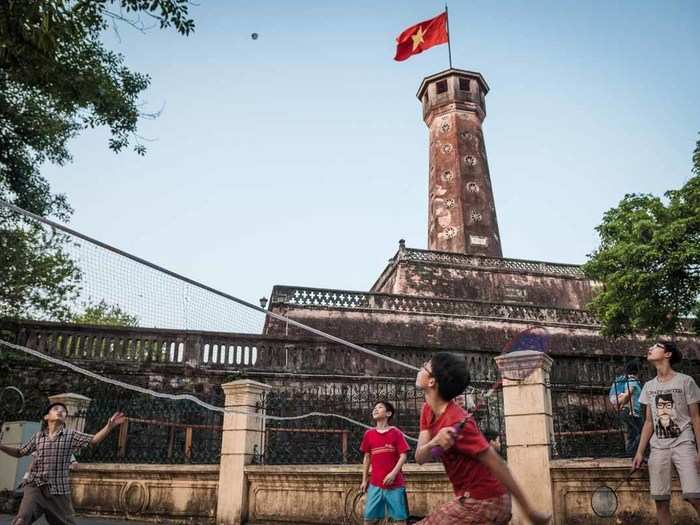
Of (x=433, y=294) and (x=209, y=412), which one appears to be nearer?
(x=209, y=412)

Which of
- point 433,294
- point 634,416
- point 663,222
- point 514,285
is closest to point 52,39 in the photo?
point 634,416

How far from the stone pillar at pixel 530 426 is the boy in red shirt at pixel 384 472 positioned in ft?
7.36

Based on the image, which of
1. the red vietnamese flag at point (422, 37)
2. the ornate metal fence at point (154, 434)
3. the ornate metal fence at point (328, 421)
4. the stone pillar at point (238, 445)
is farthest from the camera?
the red vietnamese flag at point (422, 37)

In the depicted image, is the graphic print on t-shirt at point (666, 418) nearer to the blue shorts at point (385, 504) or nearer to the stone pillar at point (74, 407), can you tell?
the blue shorts at point (385, 504)

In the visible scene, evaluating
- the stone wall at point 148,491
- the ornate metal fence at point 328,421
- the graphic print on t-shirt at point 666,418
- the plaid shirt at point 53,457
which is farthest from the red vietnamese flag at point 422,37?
the plaid shirt at point 53,457

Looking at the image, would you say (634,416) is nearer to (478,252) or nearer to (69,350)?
(69,350)

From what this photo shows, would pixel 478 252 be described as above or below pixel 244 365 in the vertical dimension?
above

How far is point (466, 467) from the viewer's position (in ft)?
8.86

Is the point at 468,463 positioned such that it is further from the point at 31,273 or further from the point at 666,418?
the point at 31,273

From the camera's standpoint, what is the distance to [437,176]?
29.5 m

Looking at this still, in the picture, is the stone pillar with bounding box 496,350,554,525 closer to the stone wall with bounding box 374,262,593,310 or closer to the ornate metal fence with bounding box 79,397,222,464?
the ornate metal fence with bounding box 79,397,222,464

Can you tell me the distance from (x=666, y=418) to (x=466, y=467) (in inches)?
124

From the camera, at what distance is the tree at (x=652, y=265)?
14336 mm

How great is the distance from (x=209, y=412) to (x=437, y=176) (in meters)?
21.1
